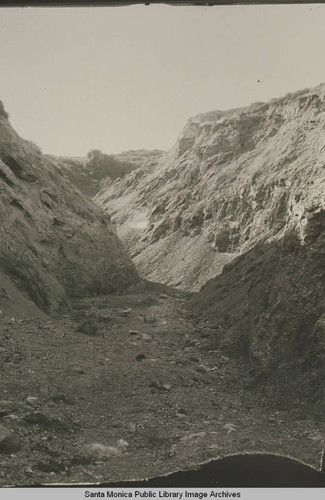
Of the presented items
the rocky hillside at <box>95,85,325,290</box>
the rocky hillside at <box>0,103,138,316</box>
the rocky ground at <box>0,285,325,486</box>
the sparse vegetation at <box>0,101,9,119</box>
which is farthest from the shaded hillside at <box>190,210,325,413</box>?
the sparse vegetation at <box>0,101,9,119</box>

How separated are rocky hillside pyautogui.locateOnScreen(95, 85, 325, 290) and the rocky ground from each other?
7.85m

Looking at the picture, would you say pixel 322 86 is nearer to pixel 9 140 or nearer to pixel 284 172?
pixel 284 172

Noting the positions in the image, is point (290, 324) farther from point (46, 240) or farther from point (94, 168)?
point (94, 168)

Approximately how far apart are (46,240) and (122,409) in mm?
8169

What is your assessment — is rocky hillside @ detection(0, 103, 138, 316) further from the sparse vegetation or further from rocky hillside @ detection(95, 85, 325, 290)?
rocky hillside @ detection(95, 85, 325, 290)

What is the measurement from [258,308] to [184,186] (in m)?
18.9

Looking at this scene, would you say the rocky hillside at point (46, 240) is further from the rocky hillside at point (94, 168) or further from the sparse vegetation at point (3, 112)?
the rocky hillside at point (94, 168)

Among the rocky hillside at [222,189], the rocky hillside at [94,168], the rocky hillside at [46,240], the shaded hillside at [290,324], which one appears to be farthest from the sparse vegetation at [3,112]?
the rocky hillside at [94,168]

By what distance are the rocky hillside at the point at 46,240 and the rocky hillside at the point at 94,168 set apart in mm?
26958

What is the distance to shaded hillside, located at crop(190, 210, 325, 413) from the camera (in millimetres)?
8289

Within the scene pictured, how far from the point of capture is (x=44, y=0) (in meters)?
6.91

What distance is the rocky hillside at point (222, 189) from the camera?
66.4ft

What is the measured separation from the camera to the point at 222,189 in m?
25.1

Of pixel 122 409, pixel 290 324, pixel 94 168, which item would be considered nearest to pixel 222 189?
pixel 290 324
